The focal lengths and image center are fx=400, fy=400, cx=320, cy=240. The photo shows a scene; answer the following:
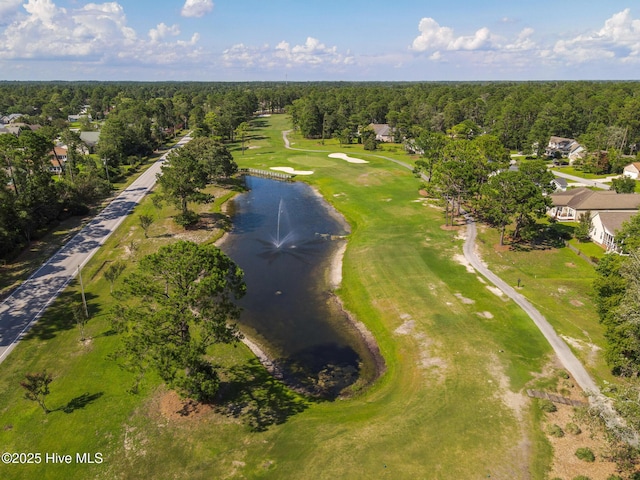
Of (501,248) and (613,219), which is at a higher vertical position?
(613,219)

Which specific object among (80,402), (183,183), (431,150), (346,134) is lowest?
(80,402)

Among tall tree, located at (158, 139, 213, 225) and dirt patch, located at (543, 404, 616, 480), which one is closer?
dirt patch, located at (543, 404, 616, 480)

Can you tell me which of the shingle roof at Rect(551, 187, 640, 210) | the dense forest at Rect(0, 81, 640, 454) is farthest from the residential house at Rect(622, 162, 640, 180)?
the shingle roof at Rect(551, 187, 640, 210)

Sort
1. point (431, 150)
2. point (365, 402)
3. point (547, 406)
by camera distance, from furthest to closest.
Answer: point (431, 150), point (365, 402), point (547, 406)

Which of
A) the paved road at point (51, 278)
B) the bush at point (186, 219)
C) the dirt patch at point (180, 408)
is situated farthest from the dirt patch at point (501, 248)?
the paved road at point (51, 278)

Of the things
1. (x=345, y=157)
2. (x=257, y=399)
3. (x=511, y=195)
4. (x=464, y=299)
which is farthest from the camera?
(x=345, y=157)

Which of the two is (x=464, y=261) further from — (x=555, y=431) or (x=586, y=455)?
(x=586, y=455)

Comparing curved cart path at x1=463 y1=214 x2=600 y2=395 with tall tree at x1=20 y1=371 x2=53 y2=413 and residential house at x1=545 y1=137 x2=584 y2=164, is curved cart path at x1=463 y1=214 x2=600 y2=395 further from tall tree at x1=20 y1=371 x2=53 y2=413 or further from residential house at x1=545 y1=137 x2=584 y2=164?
residential house at x1=545 y1=137 x2=584 y2=164

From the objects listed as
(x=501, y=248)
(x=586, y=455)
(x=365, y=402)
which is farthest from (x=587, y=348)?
(x=501, y=248)
